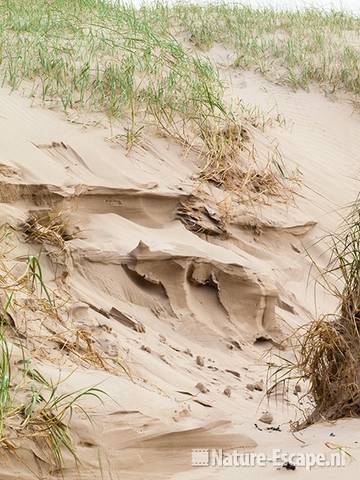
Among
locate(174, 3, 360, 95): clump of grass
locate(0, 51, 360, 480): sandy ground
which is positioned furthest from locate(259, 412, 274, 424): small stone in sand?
locate(174, 3, 360, 95): clump of grass

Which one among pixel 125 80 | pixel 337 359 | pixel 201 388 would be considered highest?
pixel 125 80

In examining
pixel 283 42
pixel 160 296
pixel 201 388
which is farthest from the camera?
pixel 283 42

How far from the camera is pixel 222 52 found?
10.8 meters

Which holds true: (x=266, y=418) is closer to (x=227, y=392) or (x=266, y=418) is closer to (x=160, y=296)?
(x=227, y=392)

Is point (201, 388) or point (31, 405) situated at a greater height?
point (31, 405)

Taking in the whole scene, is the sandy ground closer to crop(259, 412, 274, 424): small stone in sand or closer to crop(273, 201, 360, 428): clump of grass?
crop(259, 412, 274, 424): small stone in sand

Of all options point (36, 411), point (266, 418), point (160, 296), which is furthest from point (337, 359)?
point (160, 296)

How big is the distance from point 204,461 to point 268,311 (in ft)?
7.49

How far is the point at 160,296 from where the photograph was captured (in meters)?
5.54

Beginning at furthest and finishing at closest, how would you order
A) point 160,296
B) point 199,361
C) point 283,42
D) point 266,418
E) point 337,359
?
point 283,42
point 160,296
point 199,361
point 266,418
point 337,359

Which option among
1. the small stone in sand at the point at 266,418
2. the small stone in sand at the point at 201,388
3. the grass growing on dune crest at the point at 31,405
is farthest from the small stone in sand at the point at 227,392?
the grass growing on dune crest at the point at 31,405

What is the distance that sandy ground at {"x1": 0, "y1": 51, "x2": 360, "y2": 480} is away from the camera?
3.51m

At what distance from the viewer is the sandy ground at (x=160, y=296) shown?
3506 mm

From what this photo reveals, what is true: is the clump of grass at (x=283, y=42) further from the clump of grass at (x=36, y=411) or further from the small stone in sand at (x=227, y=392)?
the clump of grass at (x=36, y=411)
